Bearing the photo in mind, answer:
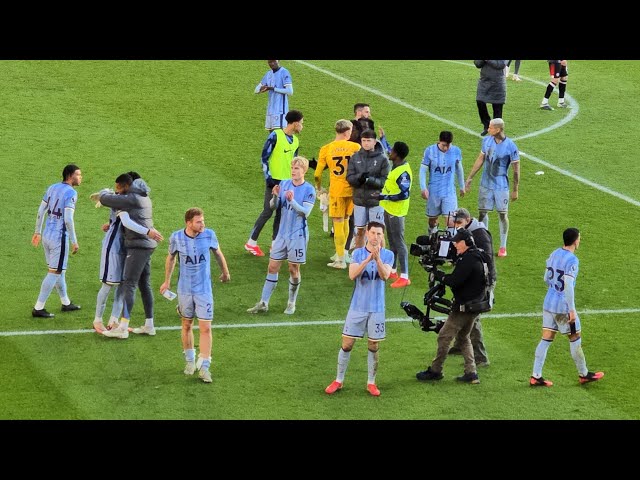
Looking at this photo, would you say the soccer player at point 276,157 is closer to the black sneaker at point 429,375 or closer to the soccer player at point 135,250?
the soccer player at point 135,250

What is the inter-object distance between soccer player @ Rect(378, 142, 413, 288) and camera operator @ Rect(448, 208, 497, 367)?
229cm

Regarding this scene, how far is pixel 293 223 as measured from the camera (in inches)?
638

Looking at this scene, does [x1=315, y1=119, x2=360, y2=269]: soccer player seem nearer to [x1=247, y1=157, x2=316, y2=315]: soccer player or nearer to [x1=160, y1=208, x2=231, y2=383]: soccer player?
[x1=247, y1=157, x2=316, y2=315]: soccer player

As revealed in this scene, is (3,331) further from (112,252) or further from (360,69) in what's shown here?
(360,69)

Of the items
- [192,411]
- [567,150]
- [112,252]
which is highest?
[567,150]

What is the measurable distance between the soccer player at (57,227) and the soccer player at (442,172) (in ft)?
16.9

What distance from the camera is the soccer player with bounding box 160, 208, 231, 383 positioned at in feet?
46.4

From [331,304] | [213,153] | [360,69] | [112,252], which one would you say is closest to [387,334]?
[331,304]

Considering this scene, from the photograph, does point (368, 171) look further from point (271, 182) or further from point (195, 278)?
point (195, 278)

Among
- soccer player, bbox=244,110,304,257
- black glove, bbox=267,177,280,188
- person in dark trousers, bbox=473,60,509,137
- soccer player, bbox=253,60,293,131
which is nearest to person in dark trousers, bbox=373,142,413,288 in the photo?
soccer player, bbox=244,110,304,257

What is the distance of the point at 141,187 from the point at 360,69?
50.1 ft

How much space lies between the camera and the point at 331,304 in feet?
55.5

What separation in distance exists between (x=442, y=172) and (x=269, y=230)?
3.32m

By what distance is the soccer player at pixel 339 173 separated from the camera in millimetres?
17875
